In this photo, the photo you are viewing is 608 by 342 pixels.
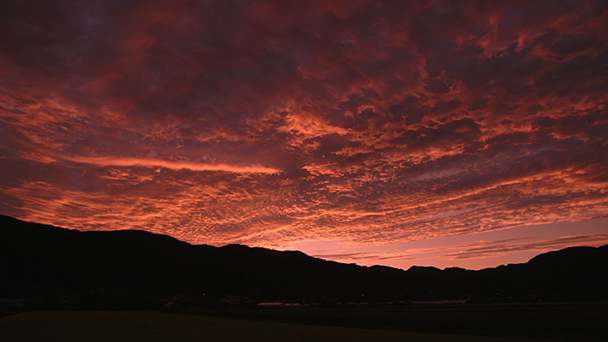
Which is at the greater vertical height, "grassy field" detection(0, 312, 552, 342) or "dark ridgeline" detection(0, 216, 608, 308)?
"dark ridgeline" detection(0, 216, 608, 308)

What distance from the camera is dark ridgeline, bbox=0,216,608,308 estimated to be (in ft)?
350

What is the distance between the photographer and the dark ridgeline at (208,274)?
4205 inches

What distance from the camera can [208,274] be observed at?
153750 millimetres

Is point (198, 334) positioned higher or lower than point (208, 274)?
lower

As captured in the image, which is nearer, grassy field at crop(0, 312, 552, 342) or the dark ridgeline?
grassy field at crop(0, 312, 552, 342)

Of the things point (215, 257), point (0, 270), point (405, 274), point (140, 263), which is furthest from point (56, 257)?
point (405, 274)

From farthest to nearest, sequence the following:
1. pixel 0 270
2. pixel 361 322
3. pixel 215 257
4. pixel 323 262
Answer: pixel 323 262, pixel 215 257, pixel 0 270, pixel 361 322

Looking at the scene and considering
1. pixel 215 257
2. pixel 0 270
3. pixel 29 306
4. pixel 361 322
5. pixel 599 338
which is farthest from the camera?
pixel 215 257

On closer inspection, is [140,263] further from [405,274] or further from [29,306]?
[405,274]

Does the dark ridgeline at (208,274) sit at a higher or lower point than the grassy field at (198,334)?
higher

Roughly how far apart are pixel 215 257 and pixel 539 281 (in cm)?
13400

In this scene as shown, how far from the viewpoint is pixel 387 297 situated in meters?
145

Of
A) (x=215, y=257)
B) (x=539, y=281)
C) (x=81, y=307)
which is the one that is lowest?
(x=81, y=307)

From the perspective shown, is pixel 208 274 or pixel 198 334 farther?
pixel 208 274
